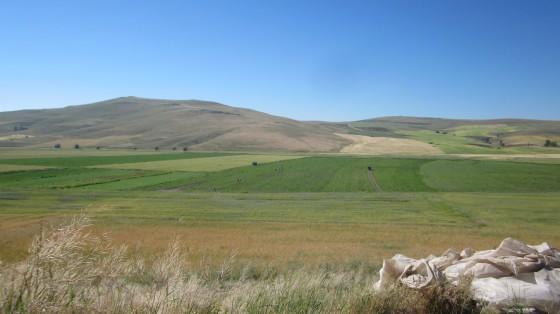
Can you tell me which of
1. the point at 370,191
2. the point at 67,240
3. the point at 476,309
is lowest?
the point at 370,191

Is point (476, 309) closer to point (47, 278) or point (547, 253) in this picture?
point (547, 253)

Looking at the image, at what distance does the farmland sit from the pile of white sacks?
4.66 m

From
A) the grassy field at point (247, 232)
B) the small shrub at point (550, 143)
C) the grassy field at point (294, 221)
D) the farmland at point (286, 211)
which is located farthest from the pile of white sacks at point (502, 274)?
the small shrub at point (550, 143)

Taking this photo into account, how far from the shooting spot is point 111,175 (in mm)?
58875

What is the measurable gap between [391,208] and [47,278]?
31.2m

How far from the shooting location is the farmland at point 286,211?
18.9m

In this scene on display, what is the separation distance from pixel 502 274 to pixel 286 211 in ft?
82.0

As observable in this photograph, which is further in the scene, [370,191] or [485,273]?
[370,191]

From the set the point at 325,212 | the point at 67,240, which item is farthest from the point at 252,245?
the point at 67,240

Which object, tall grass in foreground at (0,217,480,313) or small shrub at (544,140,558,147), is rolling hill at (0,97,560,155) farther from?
tall grass in foreground at (0,217,480,313)

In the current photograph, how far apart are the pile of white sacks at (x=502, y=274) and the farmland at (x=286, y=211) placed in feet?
15.3

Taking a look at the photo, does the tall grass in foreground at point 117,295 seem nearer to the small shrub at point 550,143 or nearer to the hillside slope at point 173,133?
the hillside slope at point 173,133

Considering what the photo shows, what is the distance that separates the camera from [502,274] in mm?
6535

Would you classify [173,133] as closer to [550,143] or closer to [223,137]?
[223,137]
